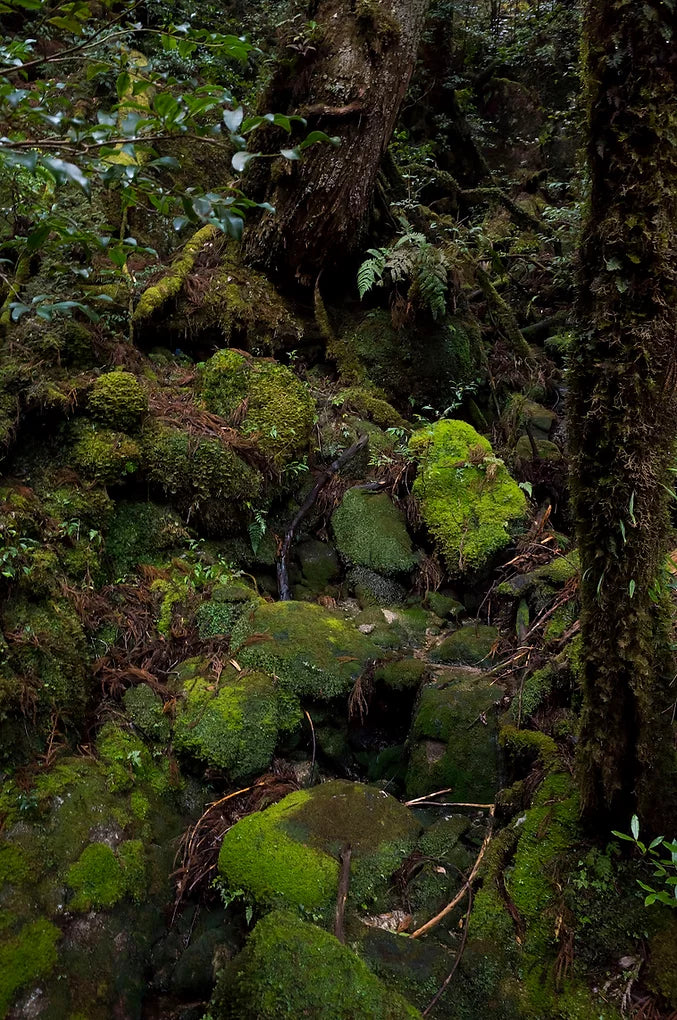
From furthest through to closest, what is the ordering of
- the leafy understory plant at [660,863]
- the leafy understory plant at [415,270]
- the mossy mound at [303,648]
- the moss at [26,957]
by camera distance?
the leafy understory plant at [415,270] < the mossy mound at [303,648] < the moss at [26,957] < the leafy understory plant at [660,863]

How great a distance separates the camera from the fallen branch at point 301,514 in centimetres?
480

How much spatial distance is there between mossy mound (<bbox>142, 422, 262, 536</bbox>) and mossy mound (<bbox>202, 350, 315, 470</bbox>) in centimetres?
43

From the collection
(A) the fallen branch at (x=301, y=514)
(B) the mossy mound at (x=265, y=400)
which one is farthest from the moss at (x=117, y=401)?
(A) the fallen branch at (x=301, y=514)

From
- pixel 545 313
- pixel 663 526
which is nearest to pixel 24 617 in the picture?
pixel 663 526

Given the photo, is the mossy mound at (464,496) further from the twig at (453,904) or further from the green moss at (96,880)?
the green moss at (96,880)

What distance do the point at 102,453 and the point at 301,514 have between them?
166cm

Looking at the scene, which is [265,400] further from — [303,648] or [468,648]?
[468,648]

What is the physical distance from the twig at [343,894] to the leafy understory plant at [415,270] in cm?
481

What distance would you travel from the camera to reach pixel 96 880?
2.74 meters

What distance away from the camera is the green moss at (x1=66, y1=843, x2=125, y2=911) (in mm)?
2680

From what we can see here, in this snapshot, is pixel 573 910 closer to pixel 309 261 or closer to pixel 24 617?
pixel 24 617

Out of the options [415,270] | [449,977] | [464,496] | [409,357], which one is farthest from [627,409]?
[409,357]

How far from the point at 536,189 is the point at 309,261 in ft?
22.3

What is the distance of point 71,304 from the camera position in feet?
6.55
